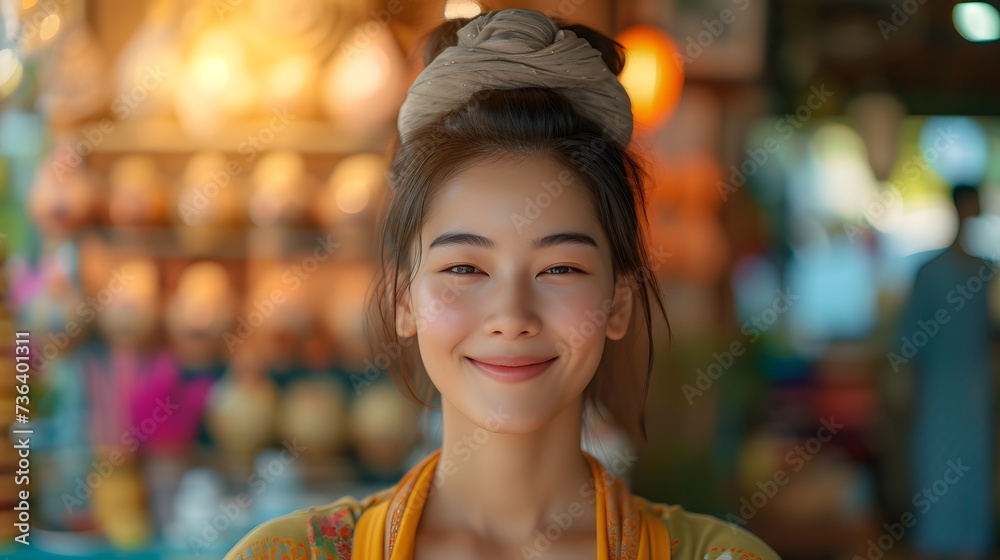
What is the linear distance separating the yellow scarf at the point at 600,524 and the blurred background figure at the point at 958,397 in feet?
9.33

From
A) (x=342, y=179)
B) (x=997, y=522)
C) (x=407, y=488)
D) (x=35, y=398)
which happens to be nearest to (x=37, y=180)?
(x=35, y=398)

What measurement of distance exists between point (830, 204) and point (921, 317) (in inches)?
22.6

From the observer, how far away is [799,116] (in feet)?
12.1

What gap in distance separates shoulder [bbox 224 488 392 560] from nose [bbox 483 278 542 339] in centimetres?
26

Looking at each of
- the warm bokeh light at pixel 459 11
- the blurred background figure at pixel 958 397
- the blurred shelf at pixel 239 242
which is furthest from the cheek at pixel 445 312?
the blurred background figure at pixel 958 397

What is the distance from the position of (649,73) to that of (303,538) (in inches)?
79.8

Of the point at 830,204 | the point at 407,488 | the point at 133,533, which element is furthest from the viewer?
the point at 830,204

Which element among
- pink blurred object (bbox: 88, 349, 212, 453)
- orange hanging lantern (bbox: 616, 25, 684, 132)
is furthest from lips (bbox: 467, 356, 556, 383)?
pink blurred object (bbox: 88, 349, 212, 453)

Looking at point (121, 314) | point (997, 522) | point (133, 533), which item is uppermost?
point (121, 314)

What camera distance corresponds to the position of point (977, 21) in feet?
11.5

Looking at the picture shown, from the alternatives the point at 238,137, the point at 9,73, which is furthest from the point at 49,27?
the point at 238,137

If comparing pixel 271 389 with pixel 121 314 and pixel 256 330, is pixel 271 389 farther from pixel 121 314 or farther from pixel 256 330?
pixel 121 314

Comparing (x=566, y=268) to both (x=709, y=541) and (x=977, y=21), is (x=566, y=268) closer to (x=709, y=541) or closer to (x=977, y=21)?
(x=709, y=541)

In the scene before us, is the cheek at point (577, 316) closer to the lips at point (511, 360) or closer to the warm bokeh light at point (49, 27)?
the lips at point (511, 360)
